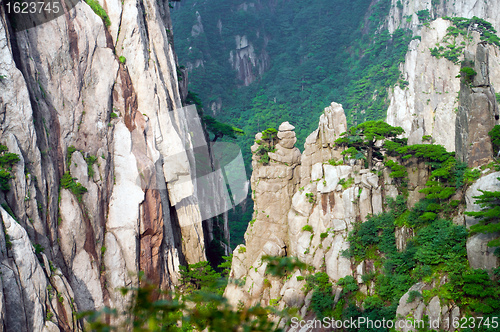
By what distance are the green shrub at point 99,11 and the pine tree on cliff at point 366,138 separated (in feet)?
60.1

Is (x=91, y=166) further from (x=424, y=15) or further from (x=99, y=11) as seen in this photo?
(x=424, y=15)

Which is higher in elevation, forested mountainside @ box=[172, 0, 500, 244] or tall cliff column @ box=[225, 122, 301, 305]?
forested mountainside @ box=[172, 0, 500, 244]

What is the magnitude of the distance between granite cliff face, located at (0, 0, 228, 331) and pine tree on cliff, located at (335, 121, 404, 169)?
463 inches

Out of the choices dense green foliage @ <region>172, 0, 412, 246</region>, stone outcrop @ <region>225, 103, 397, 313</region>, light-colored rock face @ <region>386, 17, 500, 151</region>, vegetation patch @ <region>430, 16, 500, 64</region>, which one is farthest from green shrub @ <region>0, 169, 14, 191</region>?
vegetation patch @ <region>430, 16, 500, 64</region>

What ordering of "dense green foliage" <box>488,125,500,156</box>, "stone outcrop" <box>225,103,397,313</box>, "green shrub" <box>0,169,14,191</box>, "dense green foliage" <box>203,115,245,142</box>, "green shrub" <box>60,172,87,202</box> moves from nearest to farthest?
"green shrub" <box>0,169,14,191</box> < "dense green foliage" <box>488,125,500,156</box> < "green shrub" <box>60,172,87,202</box> < "stone outcrop" <box>225,103,397,313</box> < "dense green foliage" <box>203,115,245,142</box>

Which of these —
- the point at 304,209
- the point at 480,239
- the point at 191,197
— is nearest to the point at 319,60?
the point at 191,197

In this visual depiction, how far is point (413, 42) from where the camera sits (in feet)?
194

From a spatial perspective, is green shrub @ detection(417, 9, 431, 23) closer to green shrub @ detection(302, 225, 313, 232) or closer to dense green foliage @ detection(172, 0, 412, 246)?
dense green foliage @ detection(172, 0, 412, 246)

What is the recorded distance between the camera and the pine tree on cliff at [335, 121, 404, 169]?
27.6 meters

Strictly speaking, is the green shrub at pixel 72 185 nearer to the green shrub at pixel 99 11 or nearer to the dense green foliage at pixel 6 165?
the dense green foliage at pixel 6 165

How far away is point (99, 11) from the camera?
30.8 m

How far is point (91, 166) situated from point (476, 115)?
22670 millimetres

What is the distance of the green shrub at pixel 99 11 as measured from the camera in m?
30.5

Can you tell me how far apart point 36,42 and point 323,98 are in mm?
50030
